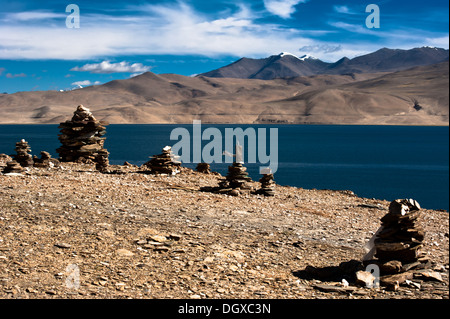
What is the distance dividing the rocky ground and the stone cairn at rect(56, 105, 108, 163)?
8030mm

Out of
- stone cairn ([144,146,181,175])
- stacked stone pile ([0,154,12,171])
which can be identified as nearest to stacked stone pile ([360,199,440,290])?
stone cairn ([144,146,181,175])

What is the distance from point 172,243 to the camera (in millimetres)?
10789

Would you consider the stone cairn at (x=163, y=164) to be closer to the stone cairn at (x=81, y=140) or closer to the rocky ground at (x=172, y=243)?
the rocky ground at (x=172, y=243)

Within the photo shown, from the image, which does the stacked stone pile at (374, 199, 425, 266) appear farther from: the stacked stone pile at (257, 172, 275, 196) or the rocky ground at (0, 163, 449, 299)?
the stacked stone pile at (257, 172, 275, 196)

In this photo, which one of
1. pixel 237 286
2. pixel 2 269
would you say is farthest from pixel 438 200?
pixel 2 269

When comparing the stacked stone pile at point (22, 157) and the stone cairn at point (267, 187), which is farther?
the stacked stone pile at point (22, 157)

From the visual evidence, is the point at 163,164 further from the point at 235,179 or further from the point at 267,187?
the point at 267,187

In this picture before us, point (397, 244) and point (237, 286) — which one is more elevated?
point (397, 244)

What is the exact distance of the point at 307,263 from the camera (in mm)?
10625

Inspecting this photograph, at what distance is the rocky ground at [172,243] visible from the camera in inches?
334

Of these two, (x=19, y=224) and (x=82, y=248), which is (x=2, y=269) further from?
(x=19, y=224)

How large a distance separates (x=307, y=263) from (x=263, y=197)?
8.33 meters

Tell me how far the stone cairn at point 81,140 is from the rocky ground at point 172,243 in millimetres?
8030

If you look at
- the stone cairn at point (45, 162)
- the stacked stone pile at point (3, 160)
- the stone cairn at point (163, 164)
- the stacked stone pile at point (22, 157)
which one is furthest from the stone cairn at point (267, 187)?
the stacked stone pile at point (3, 160)
